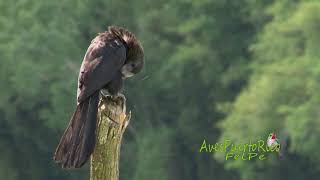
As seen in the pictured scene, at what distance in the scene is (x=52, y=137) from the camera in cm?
3153

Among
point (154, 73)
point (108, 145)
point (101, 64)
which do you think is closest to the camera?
point (108, 145)

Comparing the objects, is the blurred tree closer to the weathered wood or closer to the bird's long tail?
the bird's long tail

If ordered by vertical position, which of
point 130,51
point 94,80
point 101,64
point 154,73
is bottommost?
point 94,80

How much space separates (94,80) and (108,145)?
1.07m

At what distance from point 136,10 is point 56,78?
9.41ft

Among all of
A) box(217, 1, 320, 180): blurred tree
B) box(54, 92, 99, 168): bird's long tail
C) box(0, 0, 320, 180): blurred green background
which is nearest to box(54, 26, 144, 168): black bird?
box(54, 92, 99, 168): bird's long tail

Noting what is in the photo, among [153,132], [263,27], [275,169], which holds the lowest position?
[275,169]

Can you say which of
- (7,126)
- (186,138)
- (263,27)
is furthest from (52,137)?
(263,27)

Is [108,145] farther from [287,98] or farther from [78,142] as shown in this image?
[287,98]

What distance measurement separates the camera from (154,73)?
31781 mm

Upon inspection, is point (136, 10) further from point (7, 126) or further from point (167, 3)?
point (7, 126)

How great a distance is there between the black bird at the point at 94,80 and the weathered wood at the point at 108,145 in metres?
0.05

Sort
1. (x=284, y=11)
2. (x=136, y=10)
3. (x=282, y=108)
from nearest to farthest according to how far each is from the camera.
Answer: (x=282, y=108) → (x=284, y=11) → (x=136, y=10)

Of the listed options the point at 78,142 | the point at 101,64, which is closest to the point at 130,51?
the point at 101,64
